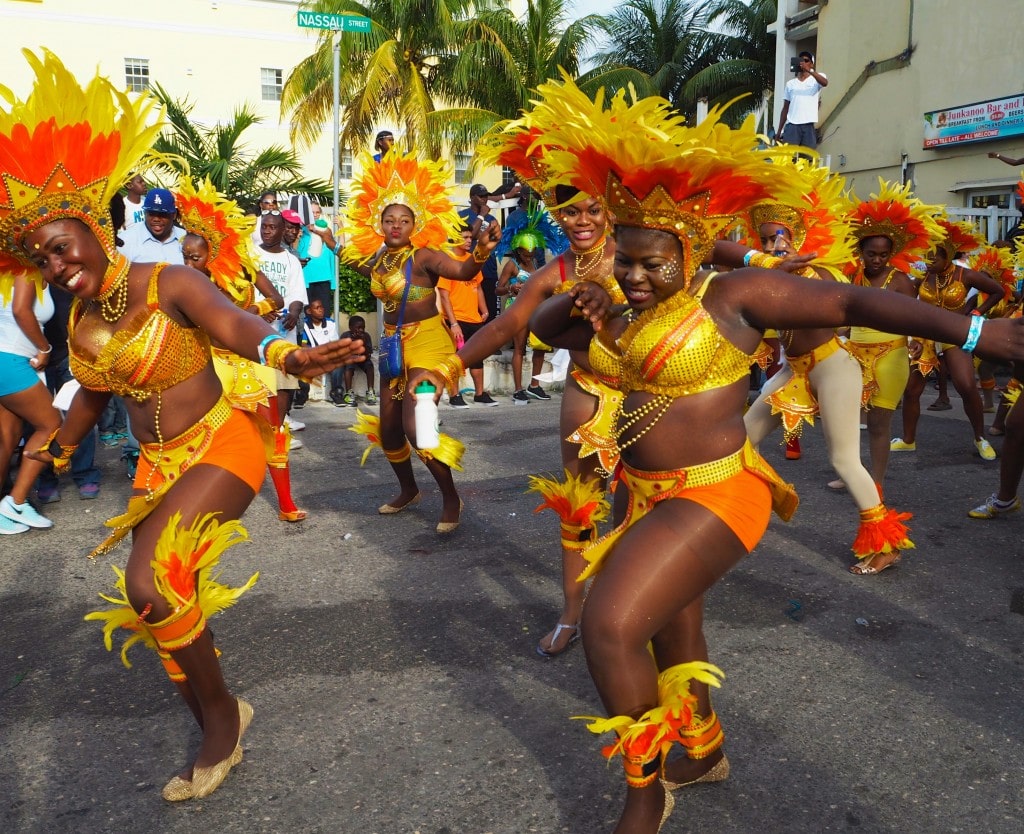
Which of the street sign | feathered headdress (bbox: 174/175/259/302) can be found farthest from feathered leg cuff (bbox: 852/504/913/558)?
the street sign

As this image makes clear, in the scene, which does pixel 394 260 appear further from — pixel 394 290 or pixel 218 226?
pixel 218 226

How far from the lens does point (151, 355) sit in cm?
328

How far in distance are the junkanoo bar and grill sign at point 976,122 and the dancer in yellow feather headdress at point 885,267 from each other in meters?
12.0

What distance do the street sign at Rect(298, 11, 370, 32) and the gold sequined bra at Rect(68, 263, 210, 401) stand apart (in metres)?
7.59

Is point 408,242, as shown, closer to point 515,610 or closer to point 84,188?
point 515,610

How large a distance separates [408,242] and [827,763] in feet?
14.1

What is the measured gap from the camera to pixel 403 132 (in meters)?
27.8

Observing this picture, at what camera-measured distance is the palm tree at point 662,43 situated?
33250 millimetres

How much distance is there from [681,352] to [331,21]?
9.02 metres

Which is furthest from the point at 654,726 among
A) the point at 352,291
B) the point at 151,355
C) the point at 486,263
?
the point at 352,291

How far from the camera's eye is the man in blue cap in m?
7.45

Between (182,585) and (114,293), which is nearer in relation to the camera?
(182,585)

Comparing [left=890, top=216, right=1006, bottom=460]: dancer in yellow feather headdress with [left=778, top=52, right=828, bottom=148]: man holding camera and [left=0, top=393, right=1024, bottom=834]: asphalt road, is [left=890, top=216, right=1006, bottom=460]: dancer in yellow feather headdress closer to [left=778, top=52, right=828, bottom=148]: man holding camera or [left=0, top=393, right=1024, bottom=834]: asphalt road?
[left=0, top=393, right=1024, bottom=834]: asphalt road

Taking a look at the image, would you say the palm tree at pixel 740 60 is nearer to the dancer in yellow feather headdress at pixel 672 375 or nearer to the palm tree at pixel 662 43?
the palm tree at pixel 662 43
